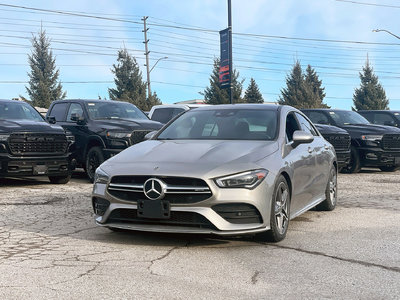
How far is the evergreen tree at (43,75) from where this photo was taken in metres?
50.8

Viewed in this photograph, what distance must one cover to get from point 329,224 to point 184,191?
246 centimetres

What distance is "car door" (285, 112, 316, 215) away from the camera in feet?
19.8

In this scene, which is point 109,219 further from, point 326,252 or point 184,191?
point 326,252

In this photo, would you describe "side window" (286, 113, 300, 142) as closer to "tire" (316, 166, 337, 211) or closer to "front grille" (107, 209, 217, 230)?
"tire" (316, 166, 337, 211)

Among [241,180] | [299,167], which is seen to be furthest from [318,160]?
[241,180]

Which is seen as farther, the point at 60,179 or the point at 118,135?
the point at 60,179

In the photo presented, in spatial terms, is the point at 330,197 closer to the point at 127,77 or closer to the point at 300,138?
the point at 300,138

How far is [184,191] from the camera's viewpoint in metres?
5.03

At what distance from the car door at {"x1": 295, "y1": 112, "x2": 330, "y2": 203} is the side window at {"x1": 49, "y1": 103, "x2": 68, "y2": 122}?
7033 mm

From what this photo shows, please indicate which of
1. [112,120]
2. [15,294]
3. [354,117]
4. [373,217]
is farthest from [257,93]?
[15,294]

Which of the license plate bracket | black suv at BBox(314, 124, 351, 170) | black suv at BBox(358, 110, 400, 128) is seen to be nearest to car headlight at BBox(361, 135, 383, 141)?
black suv at BBox(314, 124, 351, 170)

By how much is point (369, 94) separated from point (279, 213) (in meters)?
59.5

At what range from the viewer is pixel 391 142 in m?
14.3

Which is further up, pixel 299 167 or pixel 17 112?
pixel 17 112
